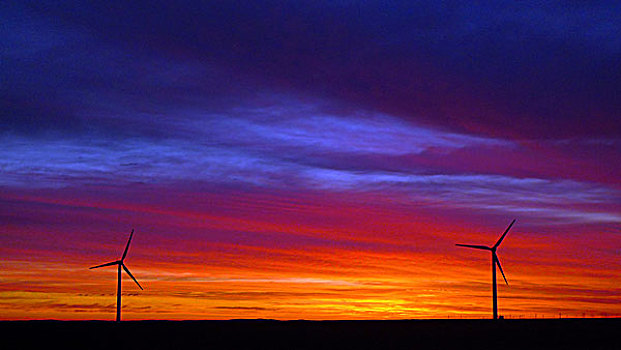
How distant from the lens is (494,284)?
6255 inches
